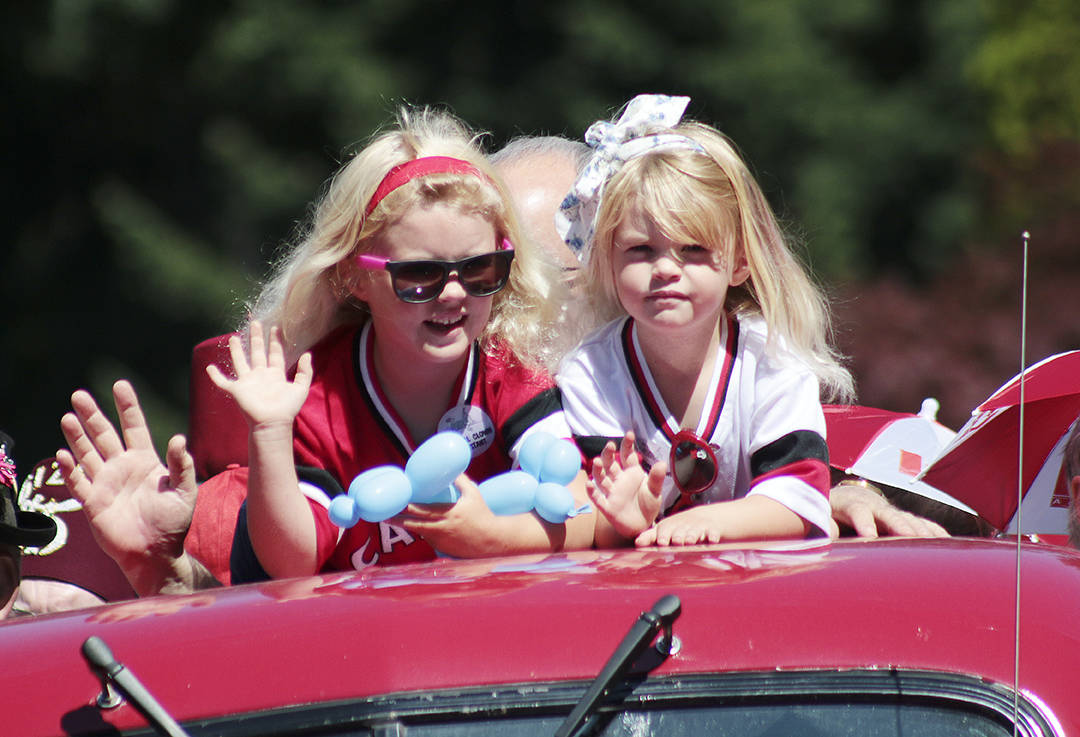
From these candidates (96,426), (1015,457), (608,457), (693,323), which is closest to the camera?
(608,457)

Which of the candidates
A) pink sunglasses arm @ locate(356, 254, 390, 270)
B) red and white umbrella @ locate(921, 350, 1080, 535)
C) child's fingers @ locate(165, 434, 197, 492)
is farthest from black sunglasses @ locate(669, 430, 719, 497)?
child's fingers @ locate(165, 434, 197, 492)

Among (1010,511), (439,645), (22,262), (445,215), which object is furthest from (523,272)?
(22,262)

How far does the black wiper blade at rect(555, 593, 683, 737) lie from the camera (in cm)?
166

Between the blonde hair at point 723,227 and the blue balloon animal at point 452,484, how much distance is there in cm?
65

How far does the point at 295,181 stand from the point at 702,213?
43.2ft

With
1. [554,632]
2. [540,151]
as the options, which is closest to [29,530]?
[554,632]

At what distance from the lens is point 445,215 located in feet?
10.3

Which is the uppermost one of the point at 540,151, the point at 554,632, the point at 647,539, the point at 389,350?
the point at 540,151

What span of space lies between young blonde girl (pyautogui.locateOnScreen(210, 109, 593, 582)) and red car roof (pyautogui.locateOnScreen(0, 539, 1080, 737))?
85cm

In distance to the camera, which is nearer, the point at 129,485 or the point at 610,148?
the point at 129,485

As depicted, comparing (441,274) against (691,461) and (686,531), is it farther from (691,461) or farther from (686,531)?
(686,531)

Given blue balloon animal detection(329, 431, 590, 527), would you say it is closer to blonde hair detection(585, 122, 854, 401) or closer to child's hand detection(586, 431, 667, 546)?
child's hand detection(586, 431, 667, 546)

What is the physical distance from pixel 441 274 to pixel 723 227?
24.6 inches

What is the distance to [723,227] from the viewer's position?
126 inches
